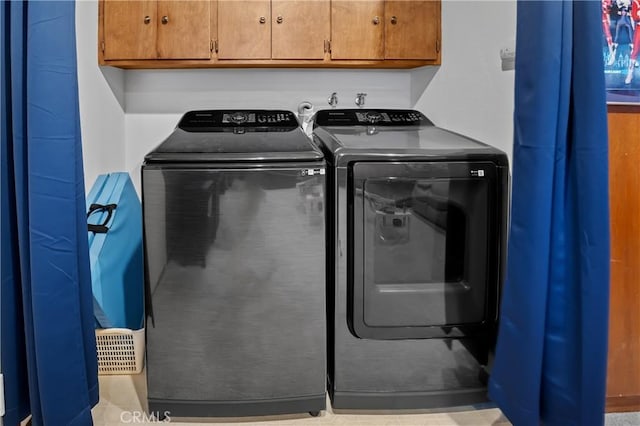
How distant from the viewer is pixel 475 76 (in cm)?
231

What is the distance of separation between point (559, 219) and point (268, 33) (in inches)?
72.4

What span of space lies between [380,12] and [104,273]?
6.25 feet

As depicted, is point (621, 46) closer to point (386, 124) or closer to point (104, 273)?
point (386, 124)

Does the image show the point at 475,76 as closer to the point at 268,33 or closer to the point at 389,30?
the point at 389,30

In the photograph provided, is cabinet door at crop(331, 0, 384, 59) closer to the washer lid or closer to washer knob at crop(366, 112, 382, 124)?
washer knob at crop(366, 112, 382, 124)

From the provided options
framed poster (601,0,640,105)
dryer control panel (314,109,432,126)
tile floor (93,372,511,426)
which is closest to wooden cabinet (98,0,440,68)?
dryer control panel (314,109,432,126)

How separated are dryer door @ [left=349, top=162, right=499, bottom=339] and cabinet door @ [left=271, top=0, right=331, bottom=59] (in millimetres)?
1201

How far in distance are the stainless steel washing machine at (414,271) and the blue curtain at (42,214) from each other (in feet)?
2.73

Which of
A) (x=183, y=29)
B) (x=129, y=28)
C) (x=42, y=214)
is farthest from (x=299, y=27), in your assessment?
(x=42, y=214)

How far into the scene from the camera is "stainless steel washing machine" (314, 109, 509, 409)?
1.81m

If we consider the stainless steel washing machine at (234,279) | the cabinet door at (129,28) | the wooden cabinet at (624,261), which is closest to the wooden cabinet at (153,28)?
the cabinet door at (129,28)

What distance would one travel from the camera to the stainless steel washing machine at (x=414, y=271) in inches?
71.4

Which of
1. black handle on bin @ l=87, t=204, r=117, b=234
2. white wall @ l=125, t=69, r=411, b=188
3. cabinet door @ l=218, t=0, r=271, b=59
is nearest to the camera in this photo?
black handle on bin @ l=87, t=204, r=117, b=234

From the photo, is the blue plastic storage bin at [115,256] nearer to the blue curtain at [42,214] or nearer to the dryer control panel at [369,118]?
the blue curtain at [42,214]
